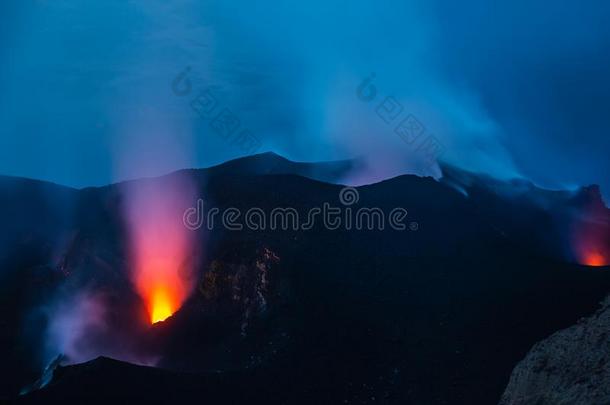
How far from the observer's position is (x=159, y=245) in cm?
2539

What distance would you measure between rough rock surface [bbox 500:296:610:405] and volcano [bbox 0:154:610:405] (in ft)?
2.36

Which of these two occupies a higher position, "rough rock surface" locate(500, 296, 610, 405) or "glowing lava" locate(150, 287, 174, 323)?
"glowing lava" locate(150, 287, 174, 323)

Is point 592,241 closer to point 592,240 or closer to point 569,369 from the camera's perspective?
point 592,240

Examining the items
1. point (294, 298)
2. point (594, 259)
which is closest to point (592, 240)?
point (594, 259)

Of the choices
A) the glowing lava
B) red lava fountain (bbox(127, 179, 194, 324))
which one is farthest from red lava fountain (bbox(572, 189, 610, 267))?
the glowing lava

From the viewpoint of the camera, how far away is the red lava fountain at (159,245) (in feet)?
76.3

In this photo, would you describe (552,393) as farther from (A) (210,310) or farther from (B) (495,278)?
(A) (210,310)

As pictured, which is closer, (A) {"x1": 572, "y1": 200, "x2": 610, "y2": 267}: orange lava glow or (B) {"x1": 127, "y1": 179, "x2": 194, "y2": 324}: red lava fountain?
(B) {"x1": 127, "y1": 179, "x2": 194, "y2": 324}: red lava fountain

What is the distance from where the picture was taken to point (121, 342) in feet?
69.8

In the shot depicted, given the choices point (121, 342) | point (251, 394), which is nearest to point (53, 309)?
point (121, 342)

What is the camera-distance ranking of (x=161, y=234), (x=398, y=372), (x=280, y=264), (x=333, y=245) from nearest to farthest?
(x=398, y=372)
(x=280, y=264)
(x=333, y=245)
(x=161, y=234)

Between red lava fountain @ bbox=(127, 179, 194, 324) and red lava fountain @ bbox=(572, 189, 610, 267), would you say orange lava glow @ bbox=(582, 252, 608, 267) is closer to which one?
red lava fountain @ bbox=(572, 189, 610, 267)

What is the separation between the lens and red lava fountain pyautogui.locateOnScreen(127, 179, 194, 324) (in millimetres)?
23266

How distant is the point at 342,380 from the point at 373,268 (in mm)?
5972
